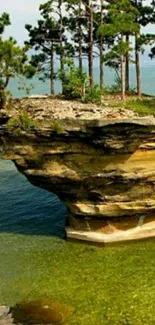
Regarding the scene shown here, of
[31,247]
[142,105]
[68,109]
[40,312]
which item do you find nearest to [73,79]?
[68,109]

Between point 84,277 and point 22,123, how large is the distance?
843 cm

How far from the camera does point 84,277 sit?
2547cm

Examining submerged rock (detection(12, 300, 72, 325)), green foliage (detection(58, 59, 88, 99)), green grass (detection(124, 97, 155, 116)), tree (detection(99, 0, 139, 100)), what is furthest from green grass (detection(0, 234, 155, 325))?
tree (detection(99, 0, 139, 100))

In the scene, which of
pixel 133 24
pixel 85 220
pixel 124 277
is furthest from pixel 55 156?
pixel 133 24

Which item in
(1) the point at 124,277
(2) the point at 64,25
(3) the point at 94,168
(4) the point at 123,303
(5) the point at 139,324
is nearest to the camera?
(5) the point at 139,324

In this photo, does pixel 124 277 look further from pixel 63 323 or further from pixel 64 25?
pixel 64 25

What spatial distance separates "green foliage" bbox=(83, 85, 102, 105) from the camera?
2982 cm

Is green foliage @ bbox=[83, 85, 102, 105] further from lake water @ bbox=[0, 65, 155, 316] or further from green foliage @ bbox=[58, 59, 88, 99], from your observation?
lake water @ bbox=[0, 65, 155, 316]

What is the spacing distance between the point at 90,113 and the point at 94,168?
2895mm

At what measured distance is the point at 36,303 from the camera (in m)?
23.2

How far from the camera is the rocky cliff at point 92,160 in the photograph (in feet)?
85.0

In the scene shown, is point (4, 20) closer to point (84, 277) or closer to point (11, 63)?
point (11, 63)

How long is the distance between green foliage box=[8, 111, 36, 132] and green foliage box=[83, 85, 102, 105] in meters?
4.22

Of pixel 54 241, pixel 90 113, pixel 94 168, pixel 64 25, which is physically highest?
pixel 64 25
